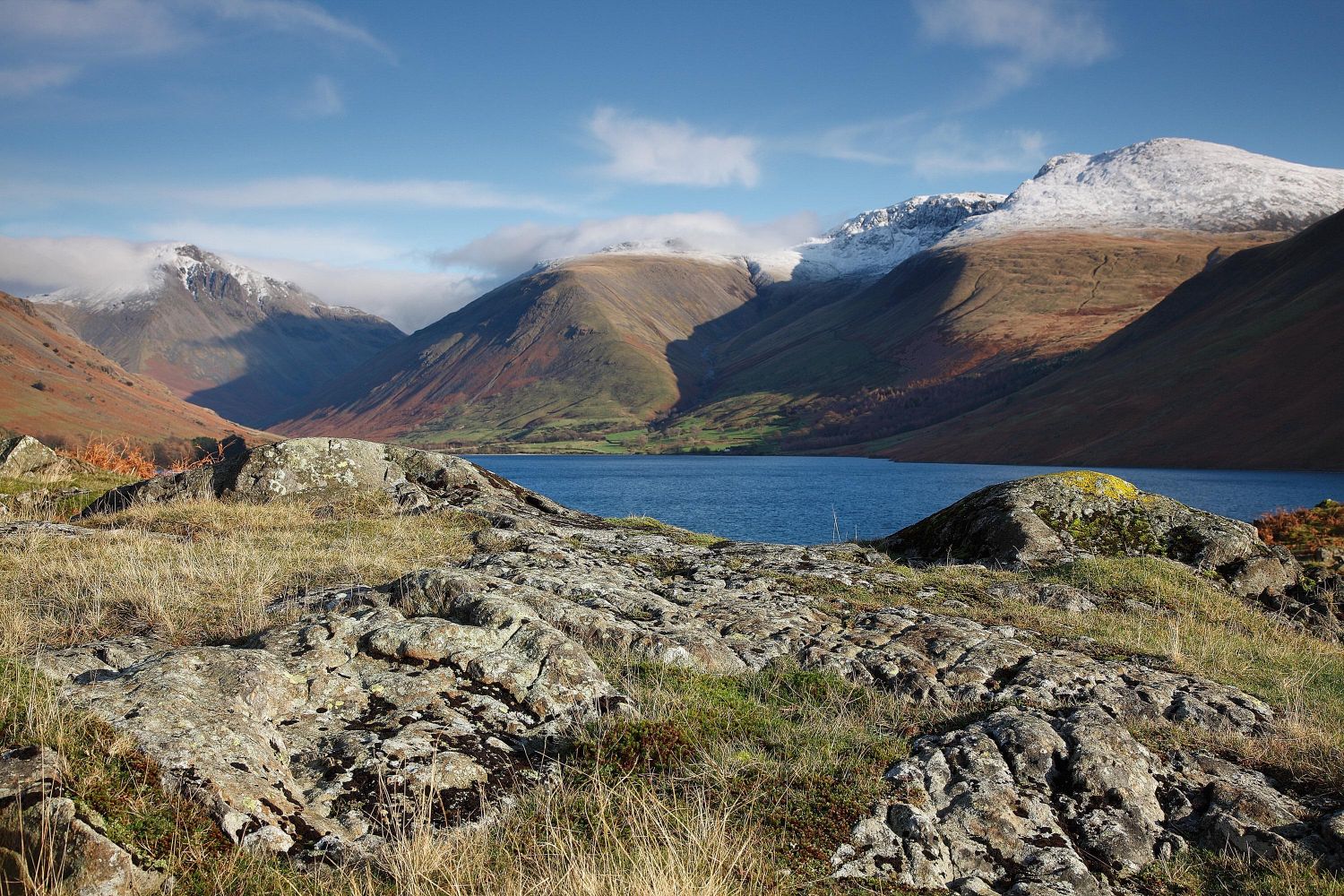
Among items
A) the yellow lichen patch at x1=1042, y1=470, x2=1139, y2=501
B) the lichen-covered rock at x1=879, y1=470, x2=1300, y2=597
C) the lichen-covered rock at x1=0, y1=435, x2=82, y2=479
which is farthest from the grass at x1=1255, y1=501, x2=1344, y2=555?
the lichen-covered rock at x1=0, y1=435, x2=82, y2=479

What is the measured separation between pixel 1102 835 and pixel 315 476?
55.1 feet

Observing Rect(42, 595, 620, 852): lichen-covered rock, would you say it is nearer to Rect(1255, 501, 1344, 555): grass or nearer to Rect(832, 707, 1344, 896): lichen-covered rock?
Rect(832, 707, 1344, 896): lichen-covered rock

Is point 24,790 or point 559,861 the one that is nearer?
point 24,790

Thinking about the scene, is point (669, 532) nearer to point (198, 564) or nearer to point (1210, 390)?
point (198, 564)

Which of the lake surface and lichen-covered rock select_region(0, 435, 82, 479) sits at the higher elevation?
lichen-covered rock select_region(0, 435, 82, 479)

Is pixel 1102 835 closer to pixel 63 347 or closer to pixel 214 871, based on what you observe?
pixel 214 871

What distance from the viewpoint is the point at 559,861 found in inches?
163

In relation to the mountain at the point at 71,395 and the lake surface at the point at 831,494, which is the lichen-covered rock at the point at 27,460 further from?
the mountain at the point at 71,395

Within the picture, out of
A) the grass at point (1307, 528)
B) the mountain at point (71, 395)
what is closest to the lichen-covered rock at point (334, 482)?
the grass at point (1307, 528)

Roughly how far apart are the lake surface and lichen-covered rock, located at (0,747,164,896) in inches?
1200

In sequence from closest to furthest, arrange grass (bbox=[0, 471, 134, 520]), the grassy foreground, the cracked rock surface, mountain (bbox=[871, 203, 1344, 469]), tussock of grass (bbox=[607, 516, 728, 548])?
the grassy foreground → the cracked rock surface → grass (bbox=[0, 471, 134, 520]) → tussock of grass (bbox=[607, 516, 728, 548]) → mountain (bbox=[871, 203, 1344, 469])

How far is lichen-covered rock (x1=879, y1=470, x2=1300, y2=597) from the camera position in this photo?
15641 mm

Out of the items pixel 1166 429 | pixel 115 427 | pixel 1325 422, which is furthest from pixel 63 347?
pixel 1325 422

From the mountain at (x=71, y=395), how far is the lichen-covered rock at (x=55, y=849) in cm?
7599
